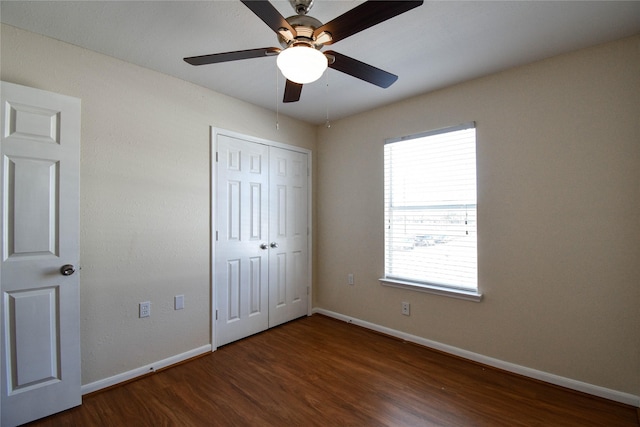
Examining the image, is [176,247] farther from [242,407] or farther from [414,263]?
[414,263]

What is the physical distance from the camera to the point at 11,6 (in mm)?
1679

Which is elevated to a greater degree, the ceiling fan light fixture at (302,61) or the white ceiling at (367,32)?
the white ceiling at (367,32)

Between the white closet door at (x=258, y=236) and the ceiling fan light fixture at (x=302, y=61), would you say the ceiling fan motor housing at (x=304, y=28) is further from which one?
the white closet door at (x=258, y=236)

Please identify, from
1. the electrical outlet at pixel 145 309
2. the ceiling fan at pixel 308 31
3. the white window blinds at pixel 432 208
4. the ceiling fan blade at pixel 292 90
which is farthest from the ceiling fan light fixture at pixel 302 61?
the electrical outlet at pixel 145 309

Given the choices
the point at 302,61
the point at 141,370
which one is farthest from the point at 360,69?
the point at 141,370

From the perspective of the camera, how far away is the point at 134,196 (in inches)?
91.8

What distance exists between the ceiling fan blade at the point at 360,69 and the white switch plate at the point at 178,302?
2265 millimetres

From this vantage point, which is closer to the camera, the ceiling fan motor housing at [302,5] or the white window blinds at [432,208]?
the ceiling fan motor housing at [302,5]

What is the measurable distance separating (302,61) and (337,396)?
7.07 ft

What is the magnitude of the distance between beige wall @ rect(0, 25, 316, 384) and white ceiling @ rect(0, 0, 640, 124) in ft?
0.57

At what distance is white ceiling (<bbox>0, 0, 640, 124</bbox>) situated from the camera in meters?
1.70

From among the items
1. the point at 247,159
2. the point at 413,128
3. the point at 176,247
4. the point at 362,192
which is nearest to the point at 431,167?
the point at 413,128

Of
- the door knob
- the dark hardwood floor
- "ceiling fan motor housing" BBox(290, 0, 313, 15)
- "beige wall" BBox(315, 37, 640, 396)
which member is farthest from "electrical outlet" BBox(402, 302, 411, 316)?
the door knob

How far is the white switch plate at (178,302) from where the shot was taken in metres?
2.55
